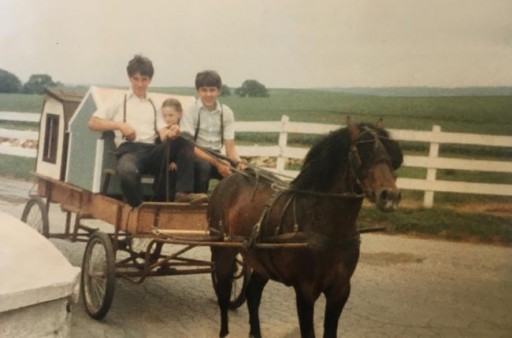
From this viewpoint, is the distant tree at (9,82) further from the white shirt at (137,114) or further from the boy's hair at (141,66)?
the boy's hair at (141,66)

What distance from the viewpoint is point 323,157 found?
2.81 m

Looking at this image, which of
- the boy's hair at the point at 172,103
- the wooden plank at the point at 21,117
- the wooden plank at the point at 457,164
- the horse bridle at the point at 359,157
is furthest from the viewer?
the wooden plank at the point at 21,117

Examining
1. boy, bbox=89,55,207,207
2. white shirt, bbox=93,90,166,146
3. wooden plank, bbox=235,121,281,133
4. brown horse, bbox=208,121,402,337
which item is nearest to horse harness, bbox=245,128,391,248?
brown horse, bbox=208,121,402,337

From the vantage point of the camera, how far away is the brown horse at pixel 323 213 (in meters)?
2.68

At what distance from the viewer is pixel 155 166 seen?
357 centimetres

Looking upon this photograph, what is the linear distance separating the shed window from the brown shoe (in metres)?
0.82

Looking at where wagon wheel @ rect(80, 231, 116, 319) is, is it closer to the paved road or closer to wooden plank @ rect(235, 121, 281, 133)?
the paved road

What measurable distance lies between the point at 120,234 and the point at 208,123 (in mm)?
861

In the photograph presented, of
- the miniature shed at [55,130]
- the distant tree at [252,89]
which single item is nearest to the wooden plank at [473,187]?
the distant tree at [252,89]

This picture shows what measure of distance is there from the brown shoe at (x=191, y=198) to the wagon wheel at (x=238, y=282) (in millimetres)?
355

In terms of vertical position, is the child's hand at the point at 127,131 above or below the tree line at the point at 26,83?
below

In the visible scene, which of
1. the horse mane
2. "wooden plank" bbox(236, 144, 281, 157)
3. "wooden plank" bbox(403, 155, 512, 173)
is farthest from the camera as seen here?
"wooden plank" bbox(236, 144, 281, 157)

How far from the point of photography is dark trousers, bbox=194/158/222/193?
349 centimetres

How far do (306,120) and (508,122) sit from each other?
0.88 metres
